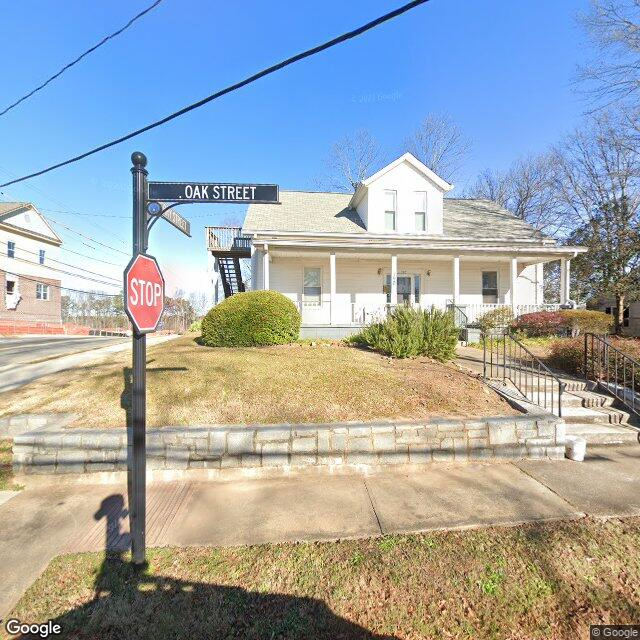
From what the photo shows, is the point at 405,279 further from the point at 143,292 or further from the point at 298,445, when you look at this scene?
the point at 143,292

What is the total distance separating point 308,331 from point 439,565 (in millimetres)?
9083

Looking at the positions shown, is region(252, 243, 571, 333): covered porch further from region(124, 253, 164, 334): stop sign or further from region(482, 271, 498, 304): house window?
region(124, 253, 164, 334): stop sign

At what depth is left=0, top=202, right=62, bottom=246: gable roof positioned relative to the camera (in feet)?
83.6

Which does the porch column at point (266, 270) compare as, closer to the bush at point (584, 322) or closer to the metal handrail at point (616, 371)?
the metal handrail at point (616, 371)

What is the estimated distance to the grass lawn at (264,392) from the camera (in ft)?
14.0

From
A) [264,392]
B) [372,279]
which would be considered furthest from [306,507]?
[372,279]

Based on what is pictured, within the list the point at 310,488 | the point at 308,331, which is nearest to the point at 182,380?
the point at 310,488

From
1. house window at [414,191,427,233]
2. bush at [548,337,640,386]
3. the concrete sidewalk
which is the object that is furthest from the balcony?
the concrete sidewalk

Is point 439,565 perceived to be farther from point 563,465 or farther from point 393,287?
point 393,287

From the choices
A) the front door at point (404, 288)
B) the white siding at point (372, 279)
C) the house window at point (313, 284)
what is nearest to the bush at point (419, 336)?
the white siding at point (372, 279)

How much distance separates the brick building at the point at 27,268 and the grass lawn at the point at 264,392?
2665 cm

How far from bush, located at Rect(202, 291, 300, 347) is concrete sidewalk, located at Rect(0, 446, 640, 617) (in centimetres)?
426

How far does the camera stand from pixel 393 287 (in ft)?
38.9

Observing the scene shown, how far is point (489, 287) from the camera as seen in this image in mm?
14617
